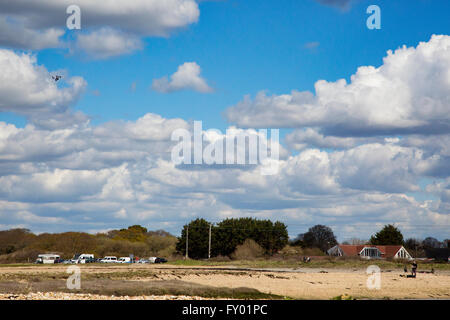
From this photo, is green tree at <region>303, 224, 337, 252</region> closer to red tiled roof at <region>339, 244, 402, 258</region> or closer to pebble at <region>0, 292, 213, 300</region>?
red tiled roof at <region>339, 244, 402, 258</region>

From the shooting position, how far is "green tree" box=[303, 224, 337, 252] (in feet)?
548

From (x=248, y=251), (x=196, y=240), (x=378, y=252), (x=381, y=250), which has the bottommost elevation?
(x=378, y=252)

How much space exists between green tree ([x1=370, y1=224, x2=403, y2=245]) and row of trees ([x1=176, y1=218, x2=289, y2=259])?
24503 millimetres

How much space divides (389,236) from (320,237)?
1116 inches

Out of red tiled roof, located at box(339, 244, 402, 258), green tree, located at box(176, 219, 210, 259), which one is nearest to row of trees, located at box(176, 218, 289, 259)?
green tree, located at box(176, 219, 210, 259)

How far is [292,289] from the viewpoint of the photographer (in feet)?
160

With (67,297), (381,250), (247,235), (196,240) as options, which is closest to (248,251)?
(247,235)

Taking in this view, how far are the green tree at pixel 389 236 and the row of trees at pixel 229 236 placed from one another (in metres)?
24.5

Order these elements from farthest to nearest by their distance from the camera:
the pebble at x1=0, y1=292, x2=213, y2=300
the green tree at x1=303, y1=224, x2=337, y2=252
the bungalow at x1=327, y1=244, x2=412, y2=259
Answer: the green tree at x1=303, y1=224, x2=337, y2=252 → the bungalow at x1=327, y1=244, x2=412, y2=259 → the pebble at x1=0, y1=292, x2=213, y2=300

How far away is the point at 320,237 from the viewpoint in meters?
172

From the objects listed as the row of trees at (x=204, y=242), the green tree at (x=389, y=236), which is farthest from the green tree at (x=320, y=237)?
the green tree at (x=389, y=236)

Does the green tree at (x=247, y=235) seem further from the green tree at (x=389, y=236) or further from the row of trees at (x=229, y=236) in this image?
the green tree at (x=389, y=236)

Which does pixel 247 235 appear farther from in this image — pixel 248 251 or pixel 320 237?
pixel 320 237
